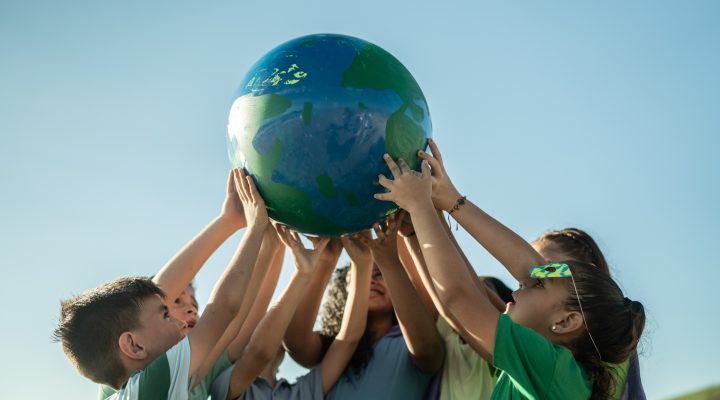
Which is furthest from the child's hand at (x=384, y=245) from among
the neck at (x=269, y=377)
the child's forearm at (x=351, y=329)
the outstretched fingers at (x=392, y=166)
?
the neck at (x=269, y=377)

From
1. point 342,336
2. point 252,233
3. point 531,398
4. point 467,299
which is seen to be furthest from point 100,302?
point 531,398

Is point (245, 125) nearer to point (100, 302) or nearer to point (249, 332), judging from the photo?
point (100, 302)

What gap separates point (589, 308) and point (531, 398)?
59 cm

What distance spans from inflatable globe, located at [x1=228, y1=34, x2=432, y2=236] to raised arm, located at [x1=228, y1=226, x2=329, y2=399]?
0.52 metres

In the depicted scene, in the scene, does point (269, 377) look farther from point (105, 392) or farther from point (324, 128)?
point (324, 128)

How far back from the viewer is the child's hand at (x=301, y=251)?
5363 millimetres

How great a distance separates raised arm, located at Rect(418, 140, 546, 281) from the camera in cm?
464

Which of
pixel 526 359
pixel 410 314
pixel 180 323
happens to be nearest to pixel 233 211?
pixel 180 323

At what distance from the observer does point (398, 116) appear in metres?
4.66

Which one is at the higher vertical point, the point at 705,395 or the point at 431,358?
the point at 431,358

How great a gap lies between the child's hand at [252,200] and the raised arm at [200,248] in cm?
56

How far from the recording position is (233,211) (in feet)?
18.3

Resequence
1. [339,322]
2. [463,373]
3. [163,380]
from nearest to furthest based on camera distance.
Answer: [163,380]
[463,373]
[339,322]

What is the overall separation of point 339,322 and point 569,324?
98.8 inches
